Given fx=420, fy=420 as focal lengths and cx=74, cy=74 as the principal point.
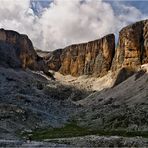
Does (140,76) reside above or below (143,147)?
above

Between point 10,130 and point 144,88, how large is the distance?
89.0 meters

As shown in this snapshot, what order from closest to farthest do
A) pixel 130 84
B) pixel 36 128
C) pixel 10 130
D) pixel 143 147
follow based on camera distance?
pixel 143 147
pixel 10 130
pixel 36 128
pixel 130 84

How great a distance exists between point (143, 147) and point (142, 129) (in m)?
30.6

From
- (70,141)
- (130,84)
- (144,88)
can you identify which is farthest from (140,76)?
(70,141)

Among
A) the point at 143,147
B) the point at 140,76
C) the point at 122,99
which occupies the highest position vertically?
the point at 140,76

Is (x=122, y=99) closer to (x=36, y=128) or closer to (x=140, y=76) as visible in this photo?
(x=140, y=76)

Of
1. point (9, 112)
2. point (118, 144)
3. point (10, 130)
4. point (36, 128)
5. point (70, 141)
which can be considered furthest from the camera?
point (9, 112)

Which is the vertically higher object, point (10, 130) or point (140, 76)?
point (140, 76)

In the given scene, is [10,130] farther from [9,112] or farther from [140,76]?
[140,76]

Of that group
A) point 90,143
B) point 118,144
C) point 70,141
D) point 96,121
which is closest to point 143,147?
point 118,144

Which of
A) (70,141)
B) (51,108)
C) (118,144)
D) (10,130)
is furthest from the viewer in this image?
(51,108)

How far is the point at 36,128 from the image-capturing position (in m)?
94.2

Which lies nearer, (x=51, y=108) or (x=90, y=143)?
(x=90, y=143)

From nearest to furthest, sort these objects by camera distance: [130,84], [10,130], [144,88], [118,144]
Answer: [118,144] < [10,130] < [144,88] < [130,84]
